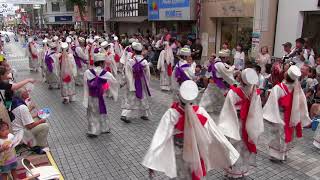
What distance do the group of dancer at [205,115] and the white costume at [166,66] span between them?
2593 mm

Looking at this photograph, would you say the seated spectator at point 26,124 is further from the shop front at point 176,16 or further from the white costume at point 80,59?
the shop front at point 176,16

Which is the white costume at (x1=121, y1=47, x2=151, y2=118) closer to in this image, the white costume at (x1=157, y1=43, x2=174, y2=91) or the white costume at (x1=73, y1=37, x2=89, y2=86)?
the white costume at (x1=157, y1=43, x2=174, y2=91)

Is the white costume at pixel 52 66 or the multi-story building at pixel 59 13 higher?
the multi-story building at pixel 59 13

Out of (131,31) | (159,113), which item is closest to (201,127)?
(159,113)

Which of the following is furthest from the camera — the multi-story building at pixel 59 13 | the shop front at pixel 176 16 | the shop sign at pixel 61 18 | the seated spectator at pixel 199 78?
the shop sign at pixel 61 18

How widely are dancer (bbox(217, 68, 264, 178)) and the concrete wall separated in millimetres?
7247

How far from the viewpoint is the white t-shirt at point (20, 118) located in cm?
503

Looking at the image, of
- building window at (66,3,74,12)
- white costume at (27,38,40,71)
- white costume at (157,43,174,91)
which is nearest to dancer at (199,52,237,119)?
white costume at (157,43,174,91)

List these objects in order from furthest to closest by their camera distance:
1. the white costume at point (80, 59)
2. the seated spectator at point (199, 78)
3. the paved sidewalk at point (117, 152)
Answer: the white costume at point (80, 59) < the seated spectator at point (199, 78) < the paved sidewalk at point (117, 152)

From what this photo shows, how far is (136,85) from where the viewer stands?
7574 millimetres

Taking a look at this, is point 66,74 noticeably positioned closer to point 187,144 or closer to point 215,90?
point 215,90

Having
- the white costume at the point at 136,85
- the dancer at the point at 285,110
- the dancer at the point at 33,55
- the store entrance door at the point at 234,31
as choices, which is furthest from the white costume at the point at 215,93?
the dancer at the point at 33,55

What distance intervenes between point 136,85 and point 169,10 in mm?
11895

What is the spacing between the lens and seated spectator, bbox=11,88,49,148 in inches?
199
